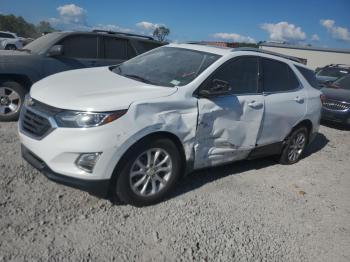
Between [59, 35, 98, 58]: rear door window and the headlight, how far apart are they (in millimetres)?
3924

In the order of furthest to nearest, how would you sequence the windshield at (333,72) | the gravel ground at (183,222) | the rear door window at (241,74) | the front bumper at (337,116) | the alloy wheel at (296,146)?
the windshield at (333,72), the front bumper at (337,116), the alloy wheel at (296,146), the rear door window at (241,74), the gravel ground at (183,222)

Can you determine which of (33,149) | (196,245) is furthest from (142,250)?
(33,149)

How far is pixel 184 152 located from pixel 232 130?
0.81 m

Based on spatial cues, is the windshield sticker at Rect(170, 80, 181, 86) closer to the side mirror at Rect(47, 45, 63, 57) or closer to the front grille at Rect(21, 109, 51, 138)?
the front grille at Rect(21, 109, 51, 138)

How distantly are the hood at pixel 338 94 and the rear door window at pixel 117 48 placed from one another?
5.89m

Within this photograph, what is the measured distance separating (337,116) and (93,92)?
26.2ft

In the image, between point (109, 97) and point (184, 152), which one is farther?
point (184, 152)

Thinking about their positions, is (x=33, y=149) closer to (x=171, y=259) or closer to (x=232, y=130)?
(x=171, y=259)

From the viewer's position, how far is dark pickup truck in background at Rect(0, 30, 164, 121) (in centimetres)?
627

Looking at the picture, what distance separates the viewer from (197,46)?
503 centimetres

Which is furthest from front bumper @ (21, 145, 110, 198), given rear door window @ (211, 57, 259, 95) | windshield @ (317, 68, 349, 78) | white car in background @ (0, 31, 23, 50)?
white car in background @ (0, 31, 23, 50)

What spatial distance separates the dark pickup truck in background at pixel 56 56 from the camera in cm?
627

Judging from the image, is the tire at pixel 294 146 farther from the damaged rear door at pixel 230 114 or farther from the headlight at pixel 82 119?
the headlight at pixel 82 119

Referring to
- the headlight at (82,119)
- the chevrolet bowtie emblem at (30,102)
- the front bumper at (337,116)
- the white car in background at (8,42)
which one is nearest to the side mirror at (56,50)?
the chevrolet bowtie emblem at (30,102)
